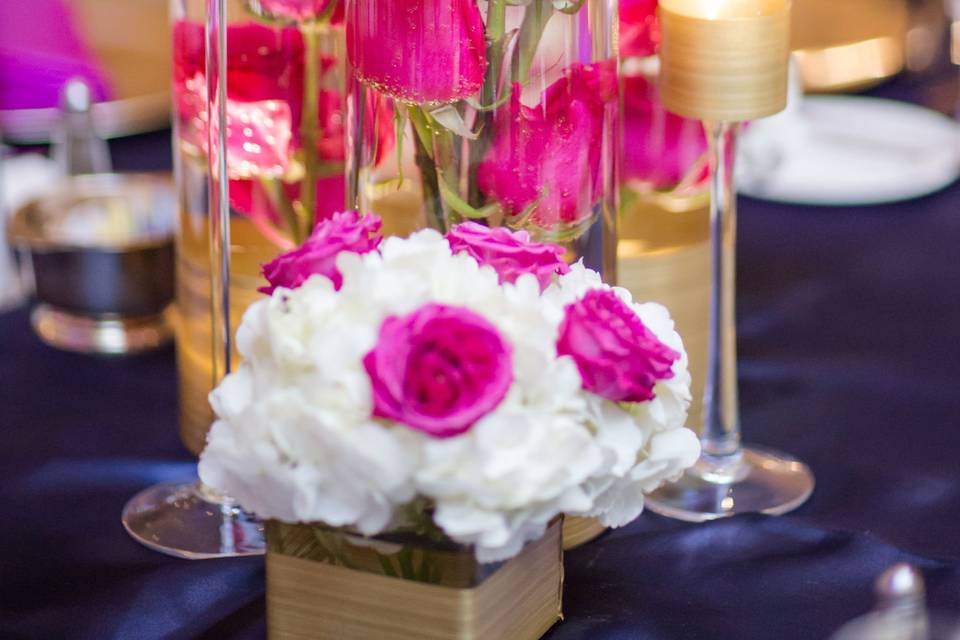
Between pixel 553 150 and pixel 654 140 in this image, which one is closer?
pixel 553 150

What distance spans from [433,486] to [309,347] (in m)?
0.07

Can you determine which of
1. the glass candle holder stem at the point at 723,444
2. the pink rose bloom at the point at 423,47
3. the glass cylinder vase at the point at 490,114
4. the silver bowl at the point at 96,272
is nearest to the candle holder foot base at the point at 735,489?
the glass candle holder stem at the point at 723,444

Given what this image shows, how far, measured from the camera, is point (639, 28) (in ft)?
2.74

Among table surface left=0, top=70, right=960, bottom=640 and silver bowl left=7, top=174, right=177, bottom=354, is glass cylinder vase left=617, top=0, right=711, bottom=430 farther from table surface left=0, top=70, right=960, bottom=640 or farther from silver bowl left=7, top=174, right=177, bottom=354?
silver bowl left=7, top=174, right=177, bottom=354

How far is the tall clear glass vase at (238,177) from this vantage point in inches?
30.4

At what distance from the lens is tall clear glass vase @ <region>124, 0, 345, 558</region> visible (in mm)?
771

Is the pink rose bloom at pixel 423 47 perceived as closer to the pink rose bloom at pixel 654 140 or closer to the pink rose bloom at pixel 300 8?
the pink rose bloom at pixel 300 8

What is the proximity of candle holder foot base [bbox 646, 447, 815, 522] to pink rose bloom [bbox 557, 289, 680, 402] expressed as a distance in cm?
24

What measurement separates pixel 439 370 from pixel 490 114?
205 millimetres

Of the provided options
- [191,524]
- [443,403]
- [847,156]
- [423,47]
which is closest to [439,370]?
[443,403]

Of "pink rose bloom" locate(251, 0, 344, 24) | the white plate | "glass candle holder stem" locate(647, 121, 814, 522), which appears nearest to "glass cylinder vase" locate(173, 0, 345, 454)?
"pink rose bloom" locate(251, 0, 344, 24)

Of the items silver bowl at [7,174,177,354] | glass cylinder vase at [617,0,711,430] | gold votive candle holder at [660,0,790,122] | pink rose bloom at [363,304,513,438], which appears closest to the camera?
pink rose bloom at [363,304,513,438]

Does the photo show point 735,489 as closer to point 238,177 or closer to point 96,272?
point 238,177

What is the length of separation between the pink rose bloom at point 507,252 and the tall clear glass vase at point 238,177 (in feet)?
0.59
